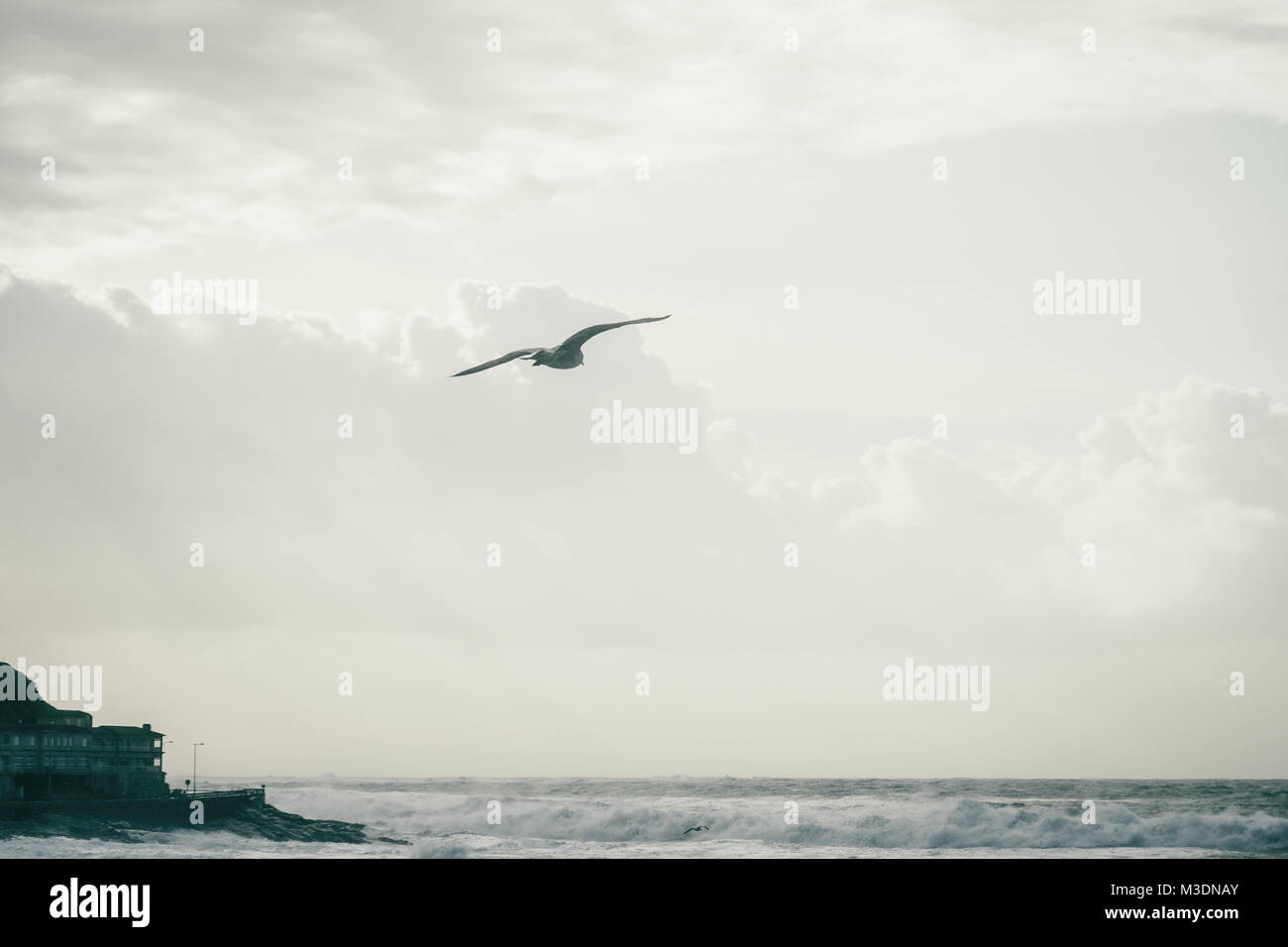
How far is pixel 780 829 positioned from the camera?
234ft

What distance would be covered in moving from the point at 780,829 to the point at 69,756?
44.5 meters

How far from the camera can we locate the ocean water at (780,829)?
6462 centimetres

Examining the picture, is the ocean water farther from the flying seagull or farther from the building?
the flying seagull

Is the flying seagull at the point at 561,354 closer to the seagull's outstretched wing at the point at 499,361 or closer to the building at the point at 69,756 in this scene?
the seagull's outstretched wing at the point at 499,361

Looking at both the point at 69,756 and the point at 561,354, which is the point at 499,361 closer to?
the point at 561,354

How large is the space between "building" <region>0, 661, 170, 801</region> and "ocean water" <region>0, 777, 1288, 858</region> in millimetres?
5294

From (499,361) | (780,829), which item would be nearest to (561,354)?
(499,361)

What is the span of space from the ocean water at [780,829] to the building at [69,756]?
17.4 feet

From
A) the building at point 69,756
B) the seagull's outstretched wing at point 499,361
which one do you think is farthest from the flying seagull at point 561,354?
the building at point 69,756
